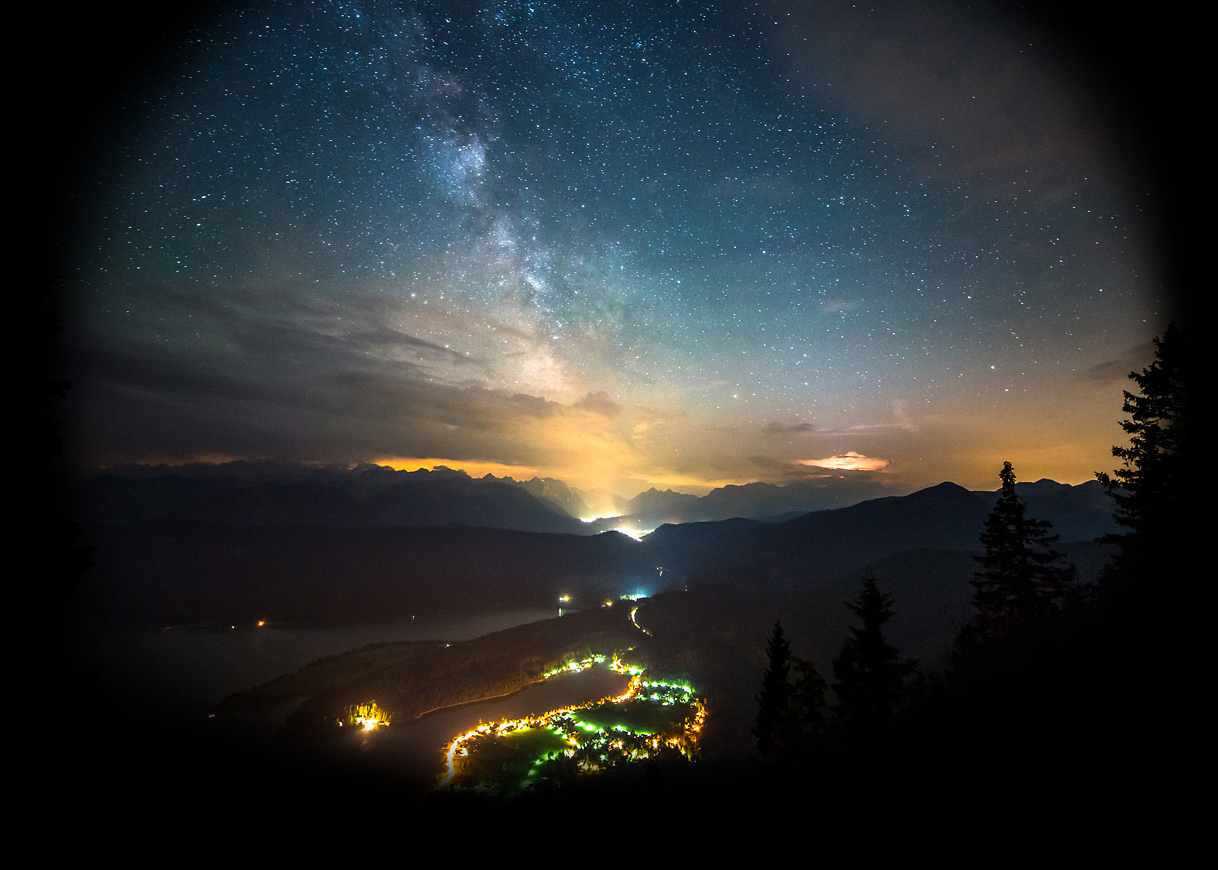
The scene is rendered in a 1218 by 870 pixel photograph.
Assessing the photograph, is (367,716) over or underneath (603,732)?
underneath

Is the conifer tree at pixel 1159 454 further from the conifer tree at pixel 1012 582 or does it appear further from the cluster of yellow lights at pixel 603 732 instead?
the cluster of yellow lights at pixel 603 732

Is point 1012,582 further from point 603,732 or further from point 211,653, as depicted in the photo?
point 211,653

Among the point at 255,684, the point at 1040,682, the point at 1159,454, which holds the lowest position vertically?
the point at 255,684

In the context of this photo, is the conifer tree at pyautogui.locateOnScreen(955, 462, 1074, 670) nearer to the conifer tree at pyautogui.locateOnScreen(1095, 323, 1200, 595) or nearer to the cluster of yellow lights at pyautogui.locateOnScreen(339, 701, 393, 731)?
the conifer tree at pyautogui.locateOnScreen(1095, 323, 1200, 595)

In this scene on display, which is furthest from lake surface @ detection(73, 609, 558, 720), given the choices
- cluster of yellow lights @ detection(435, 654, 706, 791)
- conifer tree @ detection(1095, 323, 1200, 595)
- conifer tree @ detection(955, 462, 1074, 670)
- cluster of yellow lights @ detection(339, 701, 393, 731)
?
conifer tree @ detection(1095, 323, 1200, 595)

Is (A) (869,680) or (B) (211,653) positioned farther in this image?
(B) (211,653)

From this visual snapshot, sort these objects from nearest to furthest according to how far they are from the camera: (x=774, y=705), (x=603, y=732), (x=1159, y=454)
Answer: (x=1159, y=454), (x=774, y=705), (x=603, y=732)

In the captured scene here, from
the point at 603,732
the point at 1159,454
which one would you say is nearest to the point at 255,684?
the point at 603,732

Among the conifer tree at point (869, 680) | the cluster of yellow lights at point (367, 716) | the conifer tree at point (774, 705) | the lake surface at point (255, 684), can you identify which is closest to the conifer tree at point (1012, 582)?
the conifer tree at point (869, 680)
